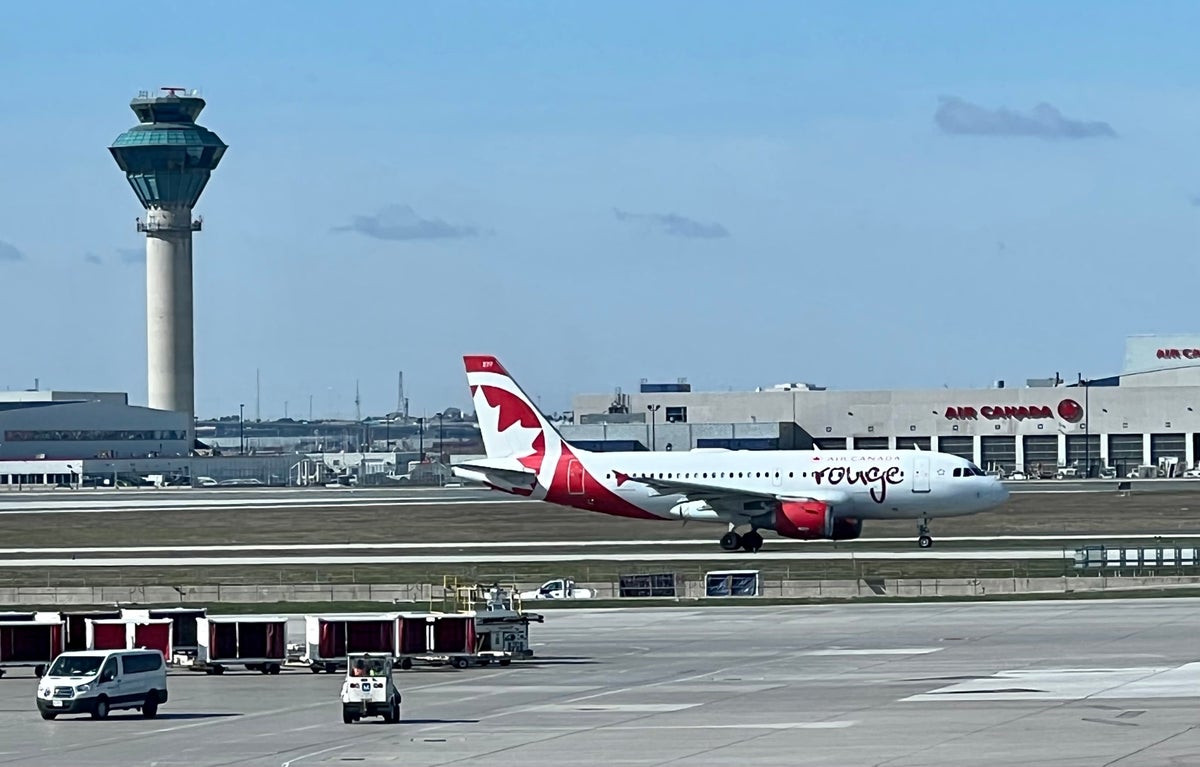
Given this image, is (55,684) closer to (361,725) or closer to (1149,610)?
(361,725)

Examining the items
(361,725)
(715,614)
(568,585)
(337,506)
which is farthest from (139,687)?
(337,506)

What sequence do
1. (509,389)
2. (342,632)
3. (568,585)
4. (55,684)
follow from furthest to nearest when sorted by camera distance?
(509,389)
(568,585)
(342,632)
(55,684)

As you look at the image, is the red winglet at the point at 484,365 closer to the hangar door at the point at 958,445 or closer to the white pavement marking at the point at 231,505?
the white pavement marking at the point at 231,505

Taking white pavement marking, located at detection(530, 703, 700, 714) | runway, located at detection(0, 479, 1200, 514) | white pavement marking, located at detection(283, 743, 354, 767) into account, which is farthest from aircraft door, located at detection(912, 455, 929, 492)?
white pavement marking, located at detection(283, 743, 354, 767)

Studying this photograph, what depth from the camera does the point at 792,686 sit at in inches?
1647

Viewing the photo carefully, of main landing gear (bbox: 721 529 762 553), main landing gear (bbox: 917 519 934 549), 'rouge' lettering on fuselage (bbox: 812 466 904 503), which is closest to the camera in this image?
'rouge' lettering on fuselage (bbox: 812 466 904 503)

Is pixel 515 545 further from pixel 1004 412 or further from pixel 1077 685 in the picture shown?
pixel 1004 412

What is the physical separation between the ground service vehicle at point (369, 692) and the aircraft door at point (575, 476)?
4657 cm

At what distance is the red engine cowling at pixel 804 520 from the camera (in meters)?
80.0

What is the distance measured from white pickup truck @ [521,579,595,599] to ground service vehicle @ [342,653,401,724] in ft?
95.5

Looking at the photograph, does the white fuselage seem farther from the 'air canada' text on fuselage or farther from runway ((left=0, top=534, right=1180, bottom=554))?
the 'air canada' text on fuselage

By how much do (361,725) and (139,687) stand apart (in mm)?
5707

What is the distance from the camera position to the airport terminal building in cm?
17362

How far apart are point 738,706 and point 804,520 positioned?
41.6 metres
